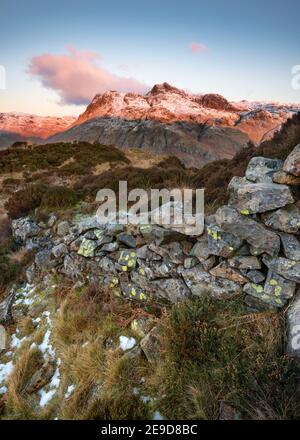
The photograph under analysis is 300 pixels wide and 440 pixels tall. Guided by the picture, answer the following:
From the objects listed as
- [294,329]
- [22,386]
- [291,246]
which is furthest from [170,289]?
[22,386]

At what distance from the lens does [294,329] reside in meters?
2.81

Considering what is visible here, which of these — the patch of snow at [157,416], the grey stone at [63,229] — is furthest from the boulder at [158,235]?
the grey stone at [63,229]

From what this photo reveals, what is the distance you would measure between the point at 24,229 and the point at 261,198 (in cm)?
705

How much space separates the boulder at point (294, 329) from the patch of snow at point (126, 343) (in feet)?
6.73

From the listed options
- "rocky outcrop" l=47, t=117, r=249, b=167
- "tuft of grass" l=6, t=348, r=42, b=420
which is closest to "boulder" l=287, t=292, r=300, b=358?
"tuft of grass" l=6, t=348, r=42, b=420

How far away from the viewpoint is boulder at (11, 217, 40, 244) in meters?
7.48

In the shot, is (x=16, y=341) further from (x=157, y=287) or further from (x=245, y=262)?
(x=245, y=262)

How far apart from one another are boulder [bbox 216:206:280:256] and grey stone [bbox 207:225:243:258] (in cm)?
7

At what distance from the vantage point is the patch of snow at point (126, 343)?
11.6 ft

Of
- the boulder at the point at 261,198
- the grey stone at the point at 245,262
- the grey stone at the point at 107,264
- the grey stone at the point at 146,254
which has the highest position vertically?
the boulder at the point at 261,198

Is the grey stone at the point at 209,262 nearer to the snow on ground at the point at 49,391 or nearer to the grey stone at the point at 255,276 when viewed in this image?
the grey stone at the point at 255,276

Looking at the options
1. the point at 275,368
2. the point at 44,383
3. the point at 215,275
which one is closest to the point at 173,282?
the point at 215,275

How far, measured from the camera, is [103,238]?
198 inches

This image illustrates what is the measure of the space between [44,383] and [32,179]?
14.2 m
